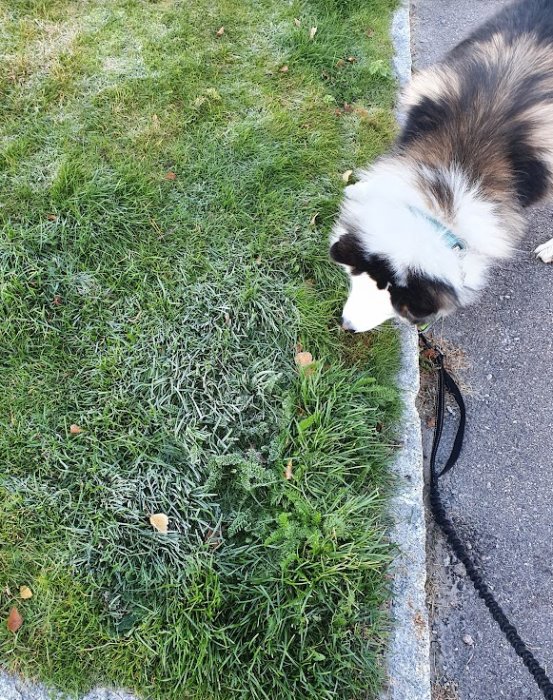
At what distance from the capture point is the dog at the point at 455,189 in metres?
2.01

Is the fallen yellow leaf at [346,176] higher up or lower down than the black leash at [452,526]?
higher up

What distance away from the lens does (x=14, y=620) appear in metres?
1.95

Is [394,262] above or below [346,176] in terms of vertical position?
above

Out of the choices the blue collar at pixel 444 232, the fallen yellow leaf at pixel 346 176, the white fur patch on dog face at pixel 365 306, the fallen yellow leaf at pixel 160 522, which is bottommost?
the fallen yellow leaf at pixel 160 522

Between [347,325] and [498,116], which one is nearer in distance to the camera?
[498,116]

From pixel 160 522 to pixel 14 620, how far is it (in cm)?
68

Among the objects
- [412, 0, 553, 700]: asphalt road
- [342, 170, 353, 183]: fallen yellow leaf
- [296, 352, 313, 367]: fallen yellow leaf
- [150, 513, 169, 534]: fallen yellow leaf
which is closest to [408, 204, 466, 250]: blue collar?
[296, 352, 313, 367]: fallen yellow leaf

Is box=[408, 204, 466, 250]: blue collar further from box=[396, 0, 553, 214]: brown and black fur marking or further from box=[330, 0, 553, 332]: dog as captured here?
box=[396, 0, 553, 214]: brown and black fur marking

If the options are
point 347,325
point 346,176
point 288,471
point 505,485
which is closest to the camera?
point 288,471

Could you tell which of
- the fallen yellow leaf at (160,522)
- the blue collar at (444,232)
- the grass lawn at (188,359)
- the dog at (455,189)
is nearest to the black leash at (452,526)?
the grass lawn at (188,359)

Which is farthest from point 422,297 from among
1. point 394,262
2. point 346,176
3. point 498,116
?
point 346,176

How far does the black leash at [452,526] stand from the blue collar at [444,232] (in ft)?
2.78

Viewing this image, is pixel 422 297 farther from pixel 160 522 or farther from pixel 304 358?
pixel 160 522

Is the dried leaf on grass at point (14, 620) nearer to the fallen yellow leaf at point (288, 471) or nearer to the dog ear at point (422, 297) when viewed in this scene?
the fallen yellow leaf at point (288, 471)
